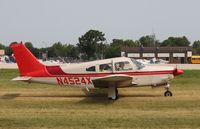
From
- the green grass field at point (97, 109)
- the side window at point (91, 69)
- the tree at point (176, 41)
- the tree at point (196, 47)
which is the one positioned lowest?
the green grass field at point (97, 109)

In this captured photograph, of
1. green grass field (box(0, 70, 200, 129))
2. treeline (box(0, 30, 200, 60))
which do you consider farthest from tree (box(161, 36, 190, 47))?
green grass field (box(0, 70, 200, 129))

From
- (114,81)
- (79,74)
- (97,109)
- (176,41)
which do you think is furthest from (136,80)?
(176,41)

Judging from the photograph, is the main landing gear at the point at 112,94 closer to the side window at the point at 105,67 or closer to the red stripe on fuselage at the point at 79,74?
the red stripe on fuselage at the point at 79,74

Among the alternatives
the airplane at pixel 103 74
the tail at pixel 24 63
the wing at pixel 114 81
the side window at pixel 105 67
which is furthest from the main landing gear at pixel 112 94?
the tail at pixel 24 63

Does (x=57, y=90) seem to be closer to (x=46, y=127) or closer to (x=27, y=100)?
(x=27, y=100)

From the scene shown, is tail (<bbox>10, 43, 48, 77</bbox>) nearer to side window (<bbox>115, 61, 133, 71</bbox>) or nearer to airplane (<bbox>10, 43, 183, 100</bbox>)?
airplane (<bbox>10, 43, 183, 100</bbox>)

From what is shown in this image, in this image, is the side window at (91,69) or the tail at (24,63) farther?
the tail at (24,63)

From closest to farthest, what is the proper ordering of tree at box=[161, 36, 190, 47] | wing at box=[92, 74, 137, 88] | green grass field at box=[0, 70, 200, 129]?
green grass field at box=[0, 70, 200, 129]
wing at box=[92, 74, 137, 88]
tree at box=[161, 36, 190, 47]

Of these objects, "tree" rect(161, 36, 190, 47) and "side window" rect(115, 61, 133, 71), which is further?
"tree" rect(161, 36, 190, 47)

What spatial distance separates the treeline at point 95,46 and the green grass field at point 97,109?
86.8 m

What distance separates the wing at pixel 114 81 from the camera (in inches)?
578

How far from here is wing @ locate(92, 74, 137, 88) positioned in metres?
14.7

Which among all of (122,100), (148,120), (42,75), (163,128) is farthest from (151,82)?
(163,128)

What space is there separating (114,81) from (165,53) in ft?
311
